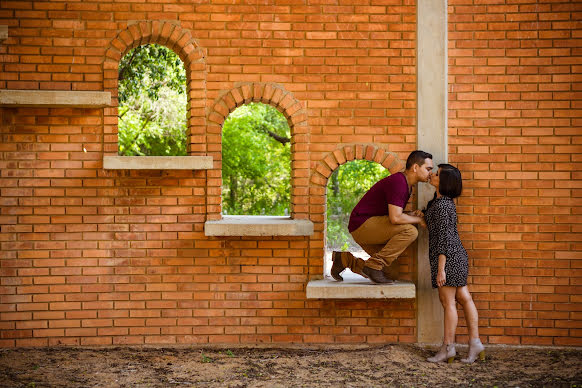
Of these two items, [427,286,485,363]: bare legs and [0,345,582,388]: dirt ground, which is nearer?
[0,345,582,388]: dirt ground

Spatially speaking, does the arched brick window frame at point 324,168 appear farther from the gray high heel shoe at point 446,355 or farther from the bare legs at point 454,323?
the gray high heel shoe at point 446,355

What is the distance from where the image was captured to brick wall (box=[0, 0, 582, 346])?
5508mm

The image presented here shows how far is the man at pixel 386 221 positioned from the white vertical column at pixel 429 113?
32 centimetres

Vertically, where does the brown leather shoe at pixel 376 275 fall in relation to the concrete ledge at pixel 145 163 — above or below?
below

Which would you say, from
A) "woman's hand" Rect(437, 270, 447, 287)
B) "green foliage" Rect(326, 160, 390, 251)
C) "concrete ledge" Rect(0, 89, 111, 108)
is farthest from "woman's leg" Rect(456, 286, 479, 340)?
"green foliage" Rect(326, 160, 390, 251)

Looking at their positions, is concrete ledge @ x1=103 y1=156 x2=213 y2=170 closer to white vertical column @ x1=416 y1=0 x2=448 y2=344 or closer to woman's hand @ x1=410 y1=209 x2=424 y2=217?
woman's hand @ x1=410 y1=209 x2=424 y2=217

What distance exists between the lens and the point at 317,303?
560cm

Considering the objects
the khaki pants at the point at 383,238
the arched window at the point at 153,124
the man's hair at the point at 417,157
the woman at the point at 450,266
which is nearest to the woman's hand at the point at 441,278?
the woman at the point at 450,266

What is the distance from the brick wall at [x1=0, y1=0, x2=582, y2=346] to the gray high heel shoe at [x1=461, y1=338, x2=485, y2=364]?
1.40 ft

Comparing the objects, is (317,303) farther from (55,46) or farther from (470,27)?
(55,46)

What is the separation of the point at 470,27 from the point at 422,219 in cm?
202

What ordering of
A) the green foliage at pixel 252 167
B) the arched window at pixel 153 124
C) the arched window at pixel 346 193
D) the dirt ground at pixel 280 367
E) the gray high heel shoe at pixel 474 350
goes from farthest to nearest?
1. the arched window at pixel 153 124
2. the green foliage at pixel 252 167
3. the arched window at pixel 346 193
4. the gray high heel shoe at pixel 474 350
5. the dirt ground at pixel 280 367

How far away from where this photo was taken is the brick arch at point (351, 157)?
5.60 meters

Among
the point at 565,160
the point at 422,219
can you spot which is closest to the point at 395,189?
the point at 422,219
